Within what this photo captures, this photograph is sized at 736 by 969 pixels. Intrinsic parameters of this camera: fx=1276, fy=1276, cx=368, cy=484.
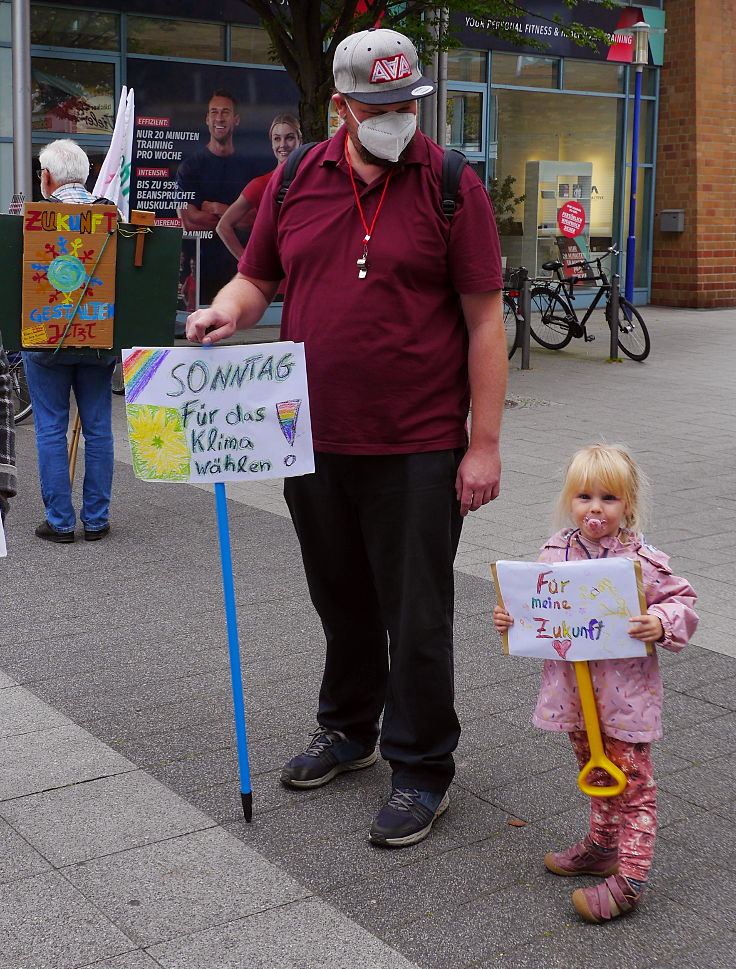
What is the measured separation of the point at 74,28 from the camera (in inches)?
592

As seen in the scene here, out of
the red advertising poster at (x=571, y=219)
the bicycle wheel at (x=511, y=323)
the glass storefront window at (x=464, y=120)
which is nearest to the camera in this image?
the bicycle wheel at (x=511, y=323)

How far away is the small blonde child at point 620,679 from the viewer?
2986 millimetres

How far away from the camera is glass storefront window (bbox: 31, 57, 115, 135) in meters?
14.8

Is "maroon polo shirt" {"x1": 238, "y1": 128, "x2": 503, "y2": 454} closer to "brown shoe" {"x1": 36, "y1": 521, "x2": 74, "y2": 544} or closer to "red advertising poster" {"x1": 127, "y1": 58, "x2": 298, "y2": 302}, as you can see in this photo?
"brown shoe" {"x1": 36, "y1": 521, "x2": 74, "y2": 544}

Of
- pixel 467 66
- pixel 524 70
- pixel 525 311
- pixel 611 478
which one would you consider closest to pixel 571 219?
pixel 524 70

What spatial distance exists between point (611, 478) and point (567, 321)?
12.9m

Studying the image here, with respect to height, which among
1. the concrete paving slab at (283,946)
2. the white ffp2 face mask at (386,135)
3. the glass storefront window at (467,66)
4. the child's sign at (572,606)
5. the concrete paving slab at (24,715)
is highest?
the glass storefront window at (467,66)

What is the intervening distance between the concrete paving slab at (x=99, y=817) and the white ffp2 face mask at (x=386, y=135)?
6.16 ft

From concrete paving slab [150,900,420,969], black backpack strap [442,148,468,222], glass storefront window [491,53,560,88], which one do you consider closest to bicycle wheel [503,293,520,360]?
glass storefront window [491,53,560,88]

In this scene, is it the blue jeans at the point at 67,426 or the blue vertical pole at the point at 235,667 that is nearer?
the blue vertical pole at the point at 235,667

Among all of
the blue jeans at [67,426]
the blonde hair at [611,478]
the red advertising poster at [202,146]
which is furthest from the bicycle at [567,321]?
the blonde hair at [611,478]

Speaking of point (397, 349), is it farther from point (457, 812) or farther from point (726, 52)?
point (726, 52)

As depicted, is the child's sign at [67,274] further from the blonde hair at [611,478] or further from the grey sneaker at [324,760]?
the blonde hair at [611,478]

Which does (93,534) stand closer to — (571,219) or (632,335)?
(632,335)
